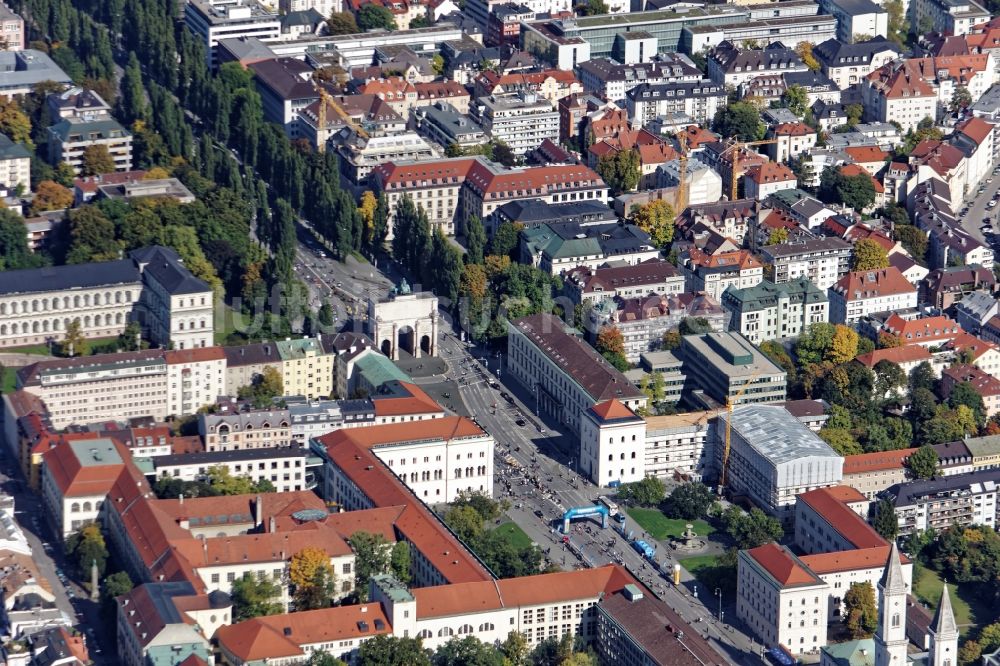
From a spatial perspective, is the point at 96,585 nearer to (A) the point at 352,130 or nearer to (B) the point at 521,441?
(B) the point at 521,441

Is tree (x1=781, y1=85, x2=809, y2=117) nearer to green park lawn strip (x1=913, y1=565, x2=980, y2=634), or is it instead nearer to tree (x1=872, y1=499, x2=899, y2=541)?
tree (x1=872, y1=499, x2=899, y2=541)

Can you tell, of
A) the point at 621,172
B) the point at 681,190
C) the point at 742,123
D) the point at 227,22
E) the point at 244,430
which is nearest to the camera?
the point at 244,430

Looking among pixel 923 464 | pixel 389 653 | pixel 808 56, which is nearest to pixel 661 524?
pixel 923 464

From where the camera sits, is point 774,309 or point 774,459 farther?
point 774,309

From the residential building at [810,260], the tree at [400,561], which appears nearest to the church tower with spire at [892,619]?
the tree at [400,561]

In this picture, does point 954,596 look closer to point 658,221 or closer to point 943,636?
point 943,636

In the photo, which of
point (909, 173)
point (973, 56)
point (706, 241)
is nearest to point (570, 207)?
point (706, 241)
